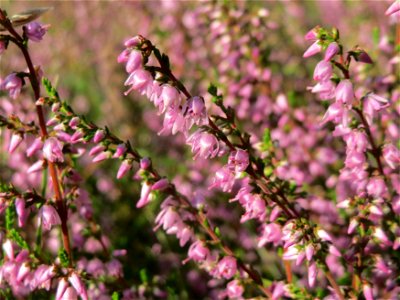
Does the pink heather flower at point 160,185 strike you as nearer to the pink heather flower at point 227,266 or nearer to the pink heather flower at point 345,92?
the pink heather flower at point 227,266

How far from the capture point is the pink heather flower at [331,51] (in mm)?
1824

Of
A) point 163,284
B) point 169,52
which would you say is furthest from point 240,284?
point 169,52

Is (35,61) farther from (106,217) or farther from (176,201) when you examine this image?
(176,201)

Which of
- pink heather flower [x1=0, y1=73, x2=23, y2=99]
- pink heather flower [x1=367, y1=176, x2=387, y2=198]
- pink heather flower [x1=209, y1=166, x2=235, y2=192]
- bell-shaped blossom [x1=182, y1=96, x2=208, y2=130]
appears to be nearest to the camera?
bell-shaped blossom [x1=182, y1=96, x2=208, y2=130]

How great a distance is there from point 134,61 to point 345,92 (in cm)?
68

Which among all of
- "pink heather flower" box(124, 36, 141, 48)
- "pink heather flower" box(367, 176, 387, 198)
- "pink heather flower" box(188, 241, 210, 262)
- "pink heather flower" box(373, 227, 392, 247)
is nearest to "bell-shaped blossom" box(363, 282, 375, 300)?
"pink heather flower" box(373, 227, 392, 247)

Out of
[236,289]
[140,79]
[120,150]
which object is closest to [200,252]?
[236,289]

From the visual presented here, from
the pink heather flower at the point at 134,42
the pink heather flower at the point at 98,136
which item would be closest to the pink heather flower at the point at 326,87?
the pink heather flower at the point at 134,42

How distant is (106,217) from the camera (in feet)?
13.2

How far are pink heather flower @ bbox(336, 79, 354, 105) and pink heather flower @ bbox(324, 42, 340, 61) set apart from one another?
0.36ft

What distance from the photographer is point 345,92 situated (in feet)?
6.22

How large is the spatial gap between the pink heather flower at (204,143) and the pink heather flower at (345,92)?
439 millimetres

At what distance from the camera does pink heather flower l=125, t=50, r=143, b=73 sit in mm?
1786

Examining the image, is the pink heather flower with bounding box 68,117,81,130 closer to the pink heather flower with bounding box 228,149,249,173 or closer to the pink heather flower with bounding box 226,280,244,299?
the pink heather flower with bounding box 228,149,249,173
